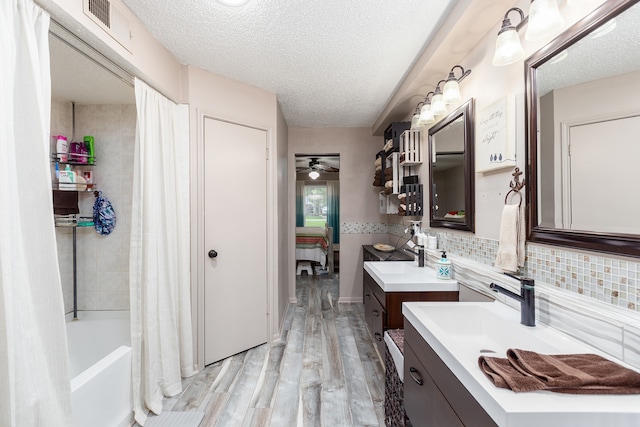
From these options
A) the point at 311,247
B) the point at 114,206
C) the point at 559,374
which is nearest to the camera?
the point at 559,374

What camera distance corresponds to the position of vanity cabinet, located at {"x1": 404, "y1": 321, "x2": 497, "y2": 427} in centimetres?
75

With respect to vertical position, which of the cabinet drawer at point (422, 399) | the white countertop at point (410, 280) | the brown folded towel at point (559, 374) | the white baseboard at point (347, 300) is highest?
the brown folded towel at point (559, 374)

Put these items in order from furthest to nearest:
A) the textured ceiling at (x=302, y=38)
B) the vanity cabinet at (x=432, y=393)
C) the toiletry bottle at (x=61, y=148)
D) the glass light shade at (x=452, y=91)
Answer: the toiletry bottle at (x=61, y=148), the glass light shade at (x=452, y=91), the textured ceiling at (x=302, y=38), the vanity cabinet at (x=432, y=393)

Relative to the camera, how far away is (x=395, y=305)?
1.79 metres

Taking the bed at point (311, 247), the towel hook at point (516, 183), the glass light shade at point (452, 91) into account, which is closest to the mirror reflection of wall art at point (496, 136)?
the towel hook at point (516, 183)

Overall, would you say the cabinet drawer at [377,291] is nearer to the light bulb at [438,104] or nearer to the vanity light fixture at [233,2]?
the light bulb at [438,104]

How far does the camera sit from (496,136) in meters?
1.45

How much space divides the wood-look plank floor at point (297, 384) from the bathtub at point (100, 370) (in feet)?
1.06

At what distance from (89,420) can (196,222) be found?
1.29 metres

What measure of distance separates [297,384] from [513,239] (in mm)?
1761

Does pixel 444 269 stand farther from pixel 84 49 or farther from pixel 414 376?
pixel 84 49

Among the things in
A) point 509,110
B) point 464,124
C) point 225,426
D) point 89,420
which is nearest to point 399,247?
point 464,124

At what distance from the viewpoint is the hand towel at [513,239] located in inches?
50.0

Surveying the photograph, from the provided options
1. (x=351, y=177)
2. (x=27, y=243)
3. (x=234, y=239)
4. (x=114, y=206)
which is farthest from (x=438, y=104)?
(x=114, y=206)
